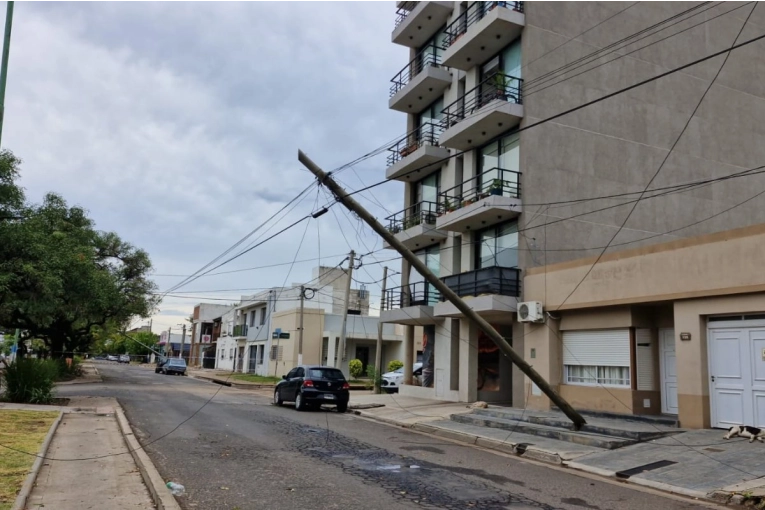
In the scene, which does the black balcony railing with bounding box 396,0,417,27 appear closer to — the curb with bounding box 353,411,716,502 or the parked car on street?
the curb with bounding box 353,411,716,502

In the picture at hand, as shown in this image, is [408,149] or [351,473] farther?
[408,149]

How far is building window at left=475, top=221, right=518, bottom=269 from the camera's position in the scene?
849 inches

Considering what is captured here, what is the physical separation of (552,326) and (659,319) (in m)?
3.44

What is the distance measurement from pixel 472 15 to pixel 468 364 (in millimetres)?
13952

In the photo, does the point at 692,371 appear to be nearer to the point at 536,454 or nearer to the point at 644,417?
the point at 644,417

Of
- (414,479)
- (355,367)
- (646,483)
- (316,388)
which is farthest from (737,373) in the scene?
(355,367)

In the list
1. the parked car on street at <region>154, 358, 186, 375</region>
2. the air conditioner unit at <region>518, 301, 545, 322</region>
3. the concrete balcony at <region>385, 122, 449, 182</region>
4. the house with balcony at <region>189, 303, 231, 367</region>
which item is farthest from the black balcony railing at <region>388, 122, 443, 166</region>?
the house with balcony at <region>189, 303, 231, 367</region>

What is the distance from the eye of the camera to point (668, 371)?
16.1 m

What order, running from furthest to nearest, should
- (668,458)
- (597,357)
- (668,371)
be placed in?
(597,357) → (668,371) → (668,458)

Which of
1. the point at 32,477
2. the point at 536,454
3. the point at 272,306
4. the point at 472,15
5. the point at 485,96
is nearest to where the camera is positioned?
the point at 32,477

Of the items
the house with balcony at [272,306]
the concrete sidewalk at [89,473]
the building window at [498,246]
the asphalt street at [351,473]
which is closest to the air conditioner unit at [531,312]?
the building window at [498,246]

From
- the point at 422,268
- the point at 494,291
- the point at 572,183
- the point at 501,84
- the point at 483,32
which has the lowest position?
the point at 422,268

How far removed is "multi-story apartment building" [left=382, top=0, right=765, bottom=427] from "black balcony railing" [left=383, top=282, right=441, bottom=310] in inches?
4.0

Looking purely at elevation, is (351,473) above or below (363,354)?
below
